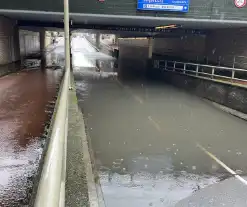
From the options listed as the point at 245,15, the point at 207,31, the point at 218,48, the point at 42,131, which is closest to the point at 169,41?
the point at 207,31

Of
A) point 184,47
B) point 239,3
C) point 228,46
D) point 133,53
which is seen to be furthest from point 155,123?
point 133,53

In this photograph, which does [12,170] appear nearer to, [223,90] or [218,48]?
[223,90]

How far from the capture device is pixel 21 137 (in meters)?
7.20

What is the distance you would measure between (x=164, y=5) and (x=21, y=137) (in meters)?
13.2

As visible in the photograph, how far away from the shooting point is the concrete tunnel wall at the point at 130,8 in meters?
17.3

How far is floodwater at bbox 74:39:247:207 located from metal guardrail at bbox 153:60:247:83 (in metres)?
2.22

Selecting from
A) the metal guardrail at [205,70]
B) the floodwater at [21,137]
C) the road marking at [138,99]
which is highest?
the metal guardrail at [205,70]

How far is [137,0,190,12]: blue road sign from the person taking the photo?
682 inches

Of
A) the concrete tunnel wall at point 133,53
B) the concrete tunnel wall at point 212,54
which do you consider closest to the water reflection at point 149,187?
the concrete tunnel wall at point 212,54

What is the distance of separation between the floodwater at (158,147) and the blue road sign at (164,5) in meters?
5.68

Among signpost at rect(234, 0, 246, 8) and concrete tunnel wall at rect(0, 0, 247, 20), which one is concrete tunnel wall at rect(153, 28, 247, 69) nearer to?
signpost at rect(234, 0, 246, 8)

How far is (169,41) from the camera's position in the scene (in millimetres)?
35750

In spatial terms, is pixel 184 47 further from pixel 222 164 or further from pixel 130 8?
pixel 222 164

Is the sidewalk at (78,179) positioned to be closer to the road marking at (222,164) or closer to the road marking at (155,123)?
the road marking at (222,164)
